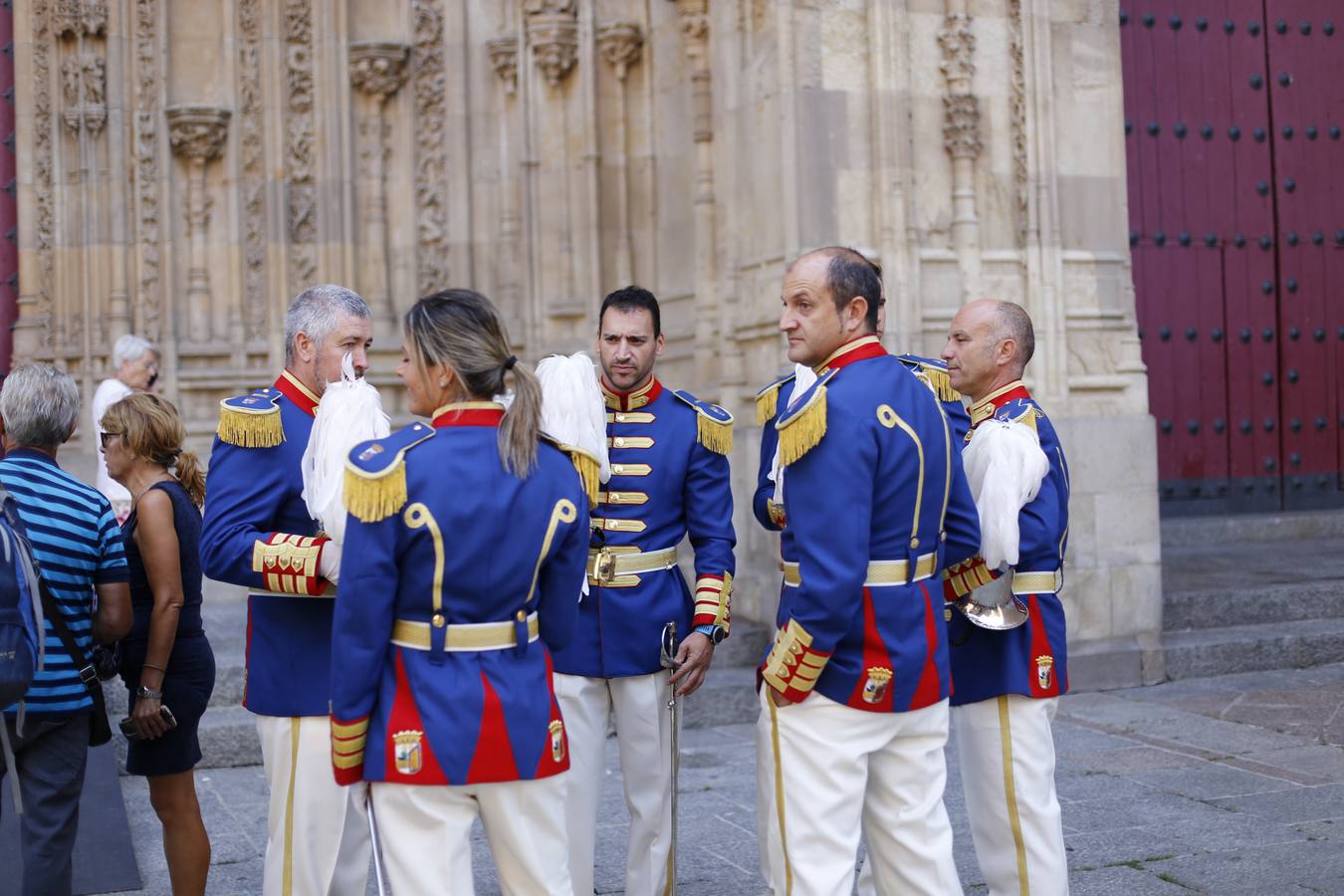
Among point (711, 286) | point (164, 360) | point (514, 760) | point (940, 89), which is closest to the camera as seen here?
point (514, 760)

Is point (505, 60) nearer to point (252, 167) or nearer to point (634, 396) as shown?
point (252, 167)

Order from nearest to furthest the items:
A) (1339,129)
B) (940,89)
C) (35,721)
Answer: (35,721)
(940,89)
(1339,129)

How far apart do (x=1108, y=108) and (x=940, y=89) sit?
975 millimetres

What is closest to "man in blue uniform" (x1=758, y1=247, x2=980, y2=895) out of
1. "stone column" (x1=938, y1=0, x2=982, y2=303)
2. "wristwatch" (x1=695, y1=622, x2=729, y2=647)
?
"wristwatch" (x1=695, y1=622, x2=729, y2=647)

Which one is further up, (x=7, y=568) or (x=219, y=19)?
(x=219, y=19)

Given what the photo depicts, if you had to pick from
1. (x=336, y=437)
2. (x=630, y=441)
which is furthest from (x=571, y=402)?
(x=336, y=437)

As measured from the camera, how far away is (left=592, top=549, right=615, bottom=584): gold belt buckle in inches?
182

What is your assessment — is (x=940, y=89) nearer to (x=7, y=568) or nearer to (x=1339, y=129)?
(x=1339, y=129)

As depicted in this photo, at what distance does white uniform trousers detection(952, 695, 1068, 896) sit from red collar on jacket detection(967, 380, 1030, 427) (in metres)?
0.77

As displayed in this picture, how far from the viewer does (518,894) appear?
3.31m

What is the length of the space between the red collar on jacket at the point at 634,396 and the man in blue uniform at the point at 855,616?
969mm

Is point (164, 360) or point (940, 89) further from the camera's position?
point (164, 360)

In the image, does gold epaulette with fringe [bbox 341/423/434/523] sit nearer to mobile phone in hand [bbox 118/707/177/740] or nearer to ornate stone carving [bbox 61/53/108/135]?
mobile phone in hand [bbox 118/707/177/740]

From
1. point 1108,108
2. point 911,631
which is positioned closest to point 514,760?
point 911,631
